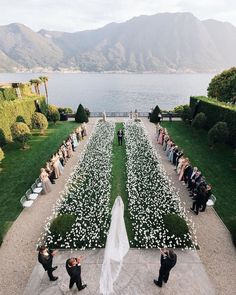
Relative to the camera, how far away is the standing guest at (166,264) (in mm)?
8148

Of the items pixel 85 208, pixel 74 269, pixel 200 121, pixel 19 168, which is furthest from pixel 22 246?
pixel 200 121

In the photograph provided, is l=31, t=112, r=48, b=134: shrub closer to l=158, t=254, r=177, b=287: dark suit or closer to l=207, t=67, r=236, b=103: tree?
l=158, t=254, r=177, b=287: dark suit

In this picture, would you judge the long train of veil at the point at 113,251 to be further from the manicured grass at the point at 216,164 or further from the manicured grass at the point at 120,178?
the manicured grass at the point at 216,164

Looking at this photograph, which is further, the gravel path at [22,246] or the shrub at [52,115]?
the shrub at [52,115]

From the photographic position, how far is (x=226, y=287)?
8.82 m

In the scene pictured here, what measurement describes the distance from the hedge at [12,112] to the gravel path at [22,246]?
498 inches

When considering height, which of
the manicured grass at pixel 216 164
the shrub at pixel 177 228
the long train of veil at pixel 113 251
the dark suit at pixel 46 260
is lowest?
the manicured grass at pixel 216 164

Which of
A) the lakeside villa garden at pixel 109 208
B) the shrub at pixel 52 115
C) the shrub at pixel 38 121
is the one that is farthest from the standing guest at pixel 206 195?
the shrub at pixel 52 115

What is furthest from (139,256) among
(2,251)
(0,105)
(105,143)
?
(0,105)

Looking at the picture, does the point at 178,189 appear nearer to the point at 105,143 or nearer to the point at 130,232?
the point at 130,232

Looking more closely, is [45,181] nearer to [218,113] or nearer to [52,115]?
[52,115]

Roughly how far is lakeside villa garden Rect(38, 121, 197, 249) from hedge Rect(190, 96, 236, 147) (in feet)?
26.2

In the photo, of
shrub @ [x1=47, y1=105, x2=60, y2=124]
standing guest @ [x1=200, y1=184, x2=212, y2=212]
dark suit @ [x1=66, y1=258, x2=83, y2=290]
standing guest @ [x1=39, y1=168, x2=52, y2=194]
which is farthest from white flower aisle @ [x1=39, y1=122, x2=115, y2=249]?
Result: shrub @ [x1=47, y1=105, x2=60, y2=124]

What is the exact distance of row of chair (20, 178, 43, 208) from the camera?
13.6 m
